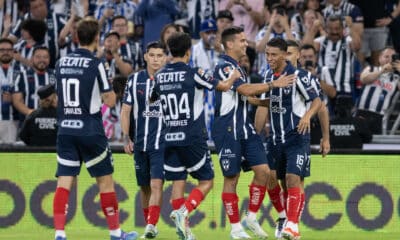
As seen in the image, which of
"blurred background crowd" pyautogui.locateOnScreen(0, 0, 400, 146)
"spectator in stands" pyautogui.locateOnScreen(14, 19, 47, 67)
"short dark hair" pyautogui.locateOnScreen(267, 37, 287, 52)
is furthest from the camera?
"spectator in stands" pyautogui.locateOnScreen(14, 19, 47, 67)

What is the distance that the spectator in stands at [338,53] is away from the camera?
18.7m

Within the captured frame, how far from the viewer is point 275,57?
530 inches

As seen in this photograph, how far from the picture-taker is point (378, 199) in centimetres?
A: 1580

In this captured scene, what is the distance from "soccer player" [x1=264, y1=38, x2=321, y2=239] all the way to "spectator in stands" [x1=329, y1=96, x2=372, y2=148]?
113 inches

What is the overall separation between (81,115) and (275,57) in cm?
239

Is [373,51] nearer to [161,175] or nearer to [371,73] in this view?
[371,73]

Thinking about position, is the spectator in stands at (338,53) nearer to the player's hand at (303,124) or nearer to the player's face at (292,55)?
the player's face at (292,55)

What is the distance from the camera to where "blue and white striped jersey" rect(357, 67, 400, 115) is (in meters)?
18.3

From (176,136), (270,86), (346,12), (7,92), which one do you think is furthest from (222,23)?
(176,136)

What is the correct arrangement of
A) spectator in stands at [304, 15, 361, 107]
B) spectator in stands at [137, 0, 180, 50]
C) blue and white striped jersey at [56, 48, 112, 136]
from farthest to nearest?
spectator in stands at [137, 0, 180, 50] → spectator in stands at [304, 15, 361, 107] → blue and white striped jersey at [56, 48, 112, 136]

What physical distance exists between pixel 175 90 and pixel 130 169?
3324 mm

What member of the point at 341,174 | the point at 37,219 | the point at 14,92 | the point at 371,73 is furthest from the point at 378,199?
the point at 14,92

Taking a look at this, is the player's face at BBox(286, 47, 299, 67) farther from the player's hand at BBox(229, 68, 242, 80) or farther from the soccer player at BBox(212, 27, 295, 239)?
the player's hand at BBox(229, 68, 242, 80)

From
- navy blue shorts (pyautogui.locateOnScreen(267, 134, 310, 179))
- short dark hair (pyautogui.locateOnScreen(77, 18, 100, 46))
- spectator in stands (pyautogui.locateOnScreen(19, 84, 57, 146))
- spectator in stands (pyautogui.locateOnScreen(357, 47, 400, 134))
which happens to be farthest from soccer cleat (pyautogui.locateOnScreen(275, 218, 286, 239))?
spectator in stands (pyautogui.locateOnScreen(357, 47, 400, 134))
